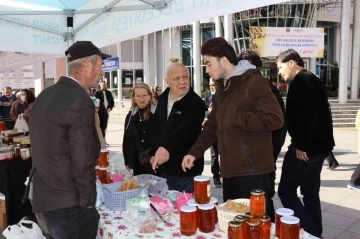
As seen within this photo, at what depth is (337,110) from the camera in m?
15.0

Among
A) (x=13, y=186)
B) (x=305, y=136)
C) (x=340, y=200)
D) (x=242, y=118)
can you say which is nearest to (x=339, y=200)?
(x=340, y=200)

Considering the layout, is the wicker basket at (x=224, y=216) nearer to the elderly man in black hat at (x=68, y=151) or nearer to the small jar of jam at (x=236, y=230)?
the small jar of jam at (x=236, y=230)

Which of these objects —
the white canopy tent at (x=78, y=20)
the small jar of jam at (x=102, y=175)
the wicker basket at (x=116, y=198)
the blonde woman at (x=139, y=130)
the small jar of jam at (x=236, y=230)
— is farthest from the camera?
the blonde woman at (x=139, y=130)

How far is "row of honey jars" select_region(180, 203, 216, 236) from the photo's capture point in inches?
71.2

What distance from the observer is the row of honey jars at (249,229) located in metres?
1.54

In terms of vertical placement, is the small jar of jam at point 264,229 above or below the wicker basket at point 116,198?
above

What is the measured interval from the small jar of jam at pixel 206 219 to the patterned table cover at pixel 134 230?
0.03 metres

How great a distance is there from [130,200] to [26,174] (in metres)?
2.13

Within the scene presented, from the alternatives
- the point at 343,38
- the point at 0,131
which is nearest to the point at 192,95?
the point at 0,131

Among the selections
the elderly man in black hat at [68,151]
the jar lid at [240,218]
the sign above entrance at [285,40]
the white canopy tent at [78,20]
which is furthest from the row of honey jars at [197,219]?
the sign above entrance at [285,40]

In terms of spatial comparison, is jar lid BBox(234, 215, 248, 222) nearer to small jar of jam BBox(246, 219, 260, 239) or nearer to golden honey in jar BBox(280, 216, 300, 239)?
small jar of jam BBox(246, 219, 260, 239)

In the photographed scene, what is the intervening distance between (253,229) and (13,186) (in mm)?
2967

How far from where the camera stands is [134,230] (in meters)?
1.93

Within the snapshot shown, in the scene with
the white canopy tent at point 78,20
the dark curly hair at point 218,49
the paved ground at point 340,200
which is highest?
the white canopy tent at point 78,20
